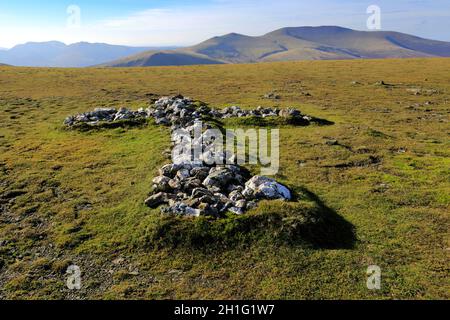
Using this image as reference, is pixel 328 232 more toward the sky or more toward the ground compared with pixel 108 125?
more toward the ground

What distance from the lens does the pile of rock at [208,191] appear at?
15163mm

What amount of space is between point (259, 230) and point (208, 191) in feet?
10.5

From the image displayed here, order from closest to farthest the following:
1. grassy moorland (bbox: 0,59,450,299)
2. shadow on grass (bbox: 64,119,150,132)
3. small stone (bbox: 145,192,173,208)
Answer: grassy moorland (bbox: 0,59,450,299) → small stone (bbox: 145,192,173,208) → shadow on grass (bbox: 64,119,150,132)

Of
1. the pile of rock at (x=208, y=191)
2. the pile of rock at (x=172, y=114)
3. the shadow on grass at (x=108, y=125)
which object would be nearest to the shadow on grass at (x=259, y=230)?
the pile of rock at (x=208, y=191)

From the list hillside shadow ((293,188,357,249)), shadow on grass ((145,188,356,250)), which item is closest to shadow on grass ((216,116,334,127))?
hillside shadow ((293,188,357,249))

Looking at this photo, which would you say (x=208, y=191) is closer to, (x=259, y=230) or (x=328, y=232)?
(x=259, y=230)

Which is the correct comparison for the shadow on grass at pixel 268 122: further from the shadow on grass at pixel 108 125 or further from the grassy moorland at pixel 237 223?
the shadow on grass at pixel 108 125

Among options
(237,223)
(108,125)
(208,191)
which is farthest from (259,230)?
(108,125)

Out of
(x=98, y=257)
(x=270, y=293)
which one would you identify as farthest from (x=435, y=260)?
(x=98, y=257)

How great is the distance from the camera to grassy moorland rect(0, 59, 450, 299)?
1194cm

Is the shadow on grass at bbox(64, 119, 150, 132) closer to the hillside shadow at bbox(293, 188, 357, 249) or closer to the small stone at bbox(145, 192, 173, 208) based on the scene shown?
the small stone at bbox(145, 192, 173, 208)

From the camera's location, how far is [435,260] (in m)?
12.8

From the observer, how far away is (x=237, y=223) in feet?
46.9

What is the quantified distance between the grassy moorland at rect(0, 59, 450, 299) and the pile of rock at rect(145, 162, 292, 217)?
0.69 meters
